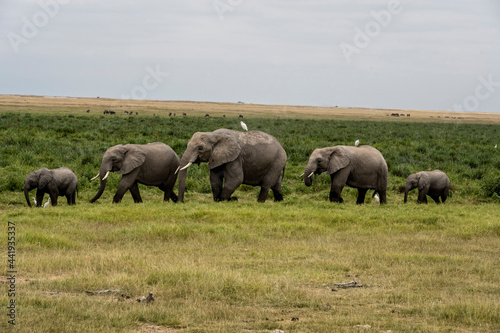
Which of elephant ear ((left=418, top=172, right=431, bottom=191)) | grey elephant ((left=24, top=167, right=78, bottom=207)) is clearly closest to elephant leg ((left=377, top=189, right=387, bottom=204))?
elephant ear ((left=418, top=172, right=431, bottom=191))

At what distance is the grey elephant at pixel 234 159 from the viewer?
693 inches

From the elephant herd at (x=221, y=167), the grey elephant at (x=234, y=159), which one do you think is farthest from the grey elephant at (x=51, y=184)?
the grey elephant at (x=234, y=159)

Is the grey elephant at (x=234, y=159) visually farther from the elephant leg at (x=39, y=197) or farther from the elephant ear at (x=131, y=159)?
the elephant leg at (x=39, y=197)

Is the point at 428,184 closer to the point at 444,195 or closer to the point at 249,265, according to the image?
the point at 444,195

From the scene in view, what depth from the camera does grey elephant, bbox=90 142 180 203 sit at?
1794 centimetres

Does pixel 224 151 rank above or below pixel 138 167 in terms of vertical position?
above

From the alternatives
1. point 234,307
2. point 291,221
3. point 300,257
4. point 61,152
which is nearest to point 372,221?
point 291,221

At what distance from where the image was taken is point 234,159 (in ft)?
57.8

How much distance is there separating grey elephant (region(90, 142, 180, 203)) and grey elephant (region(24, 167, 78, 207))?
717 mm

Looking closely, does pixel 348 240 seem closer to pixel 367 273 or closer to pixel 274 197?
pixel 367 273

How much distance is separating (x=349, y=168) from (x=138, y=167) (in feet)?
20.2

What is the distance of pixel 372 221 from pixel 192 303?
8056mm

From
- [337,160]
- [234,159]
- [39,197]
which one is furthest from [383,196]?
[39,197]

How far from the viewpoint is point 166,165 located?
1872 cm
